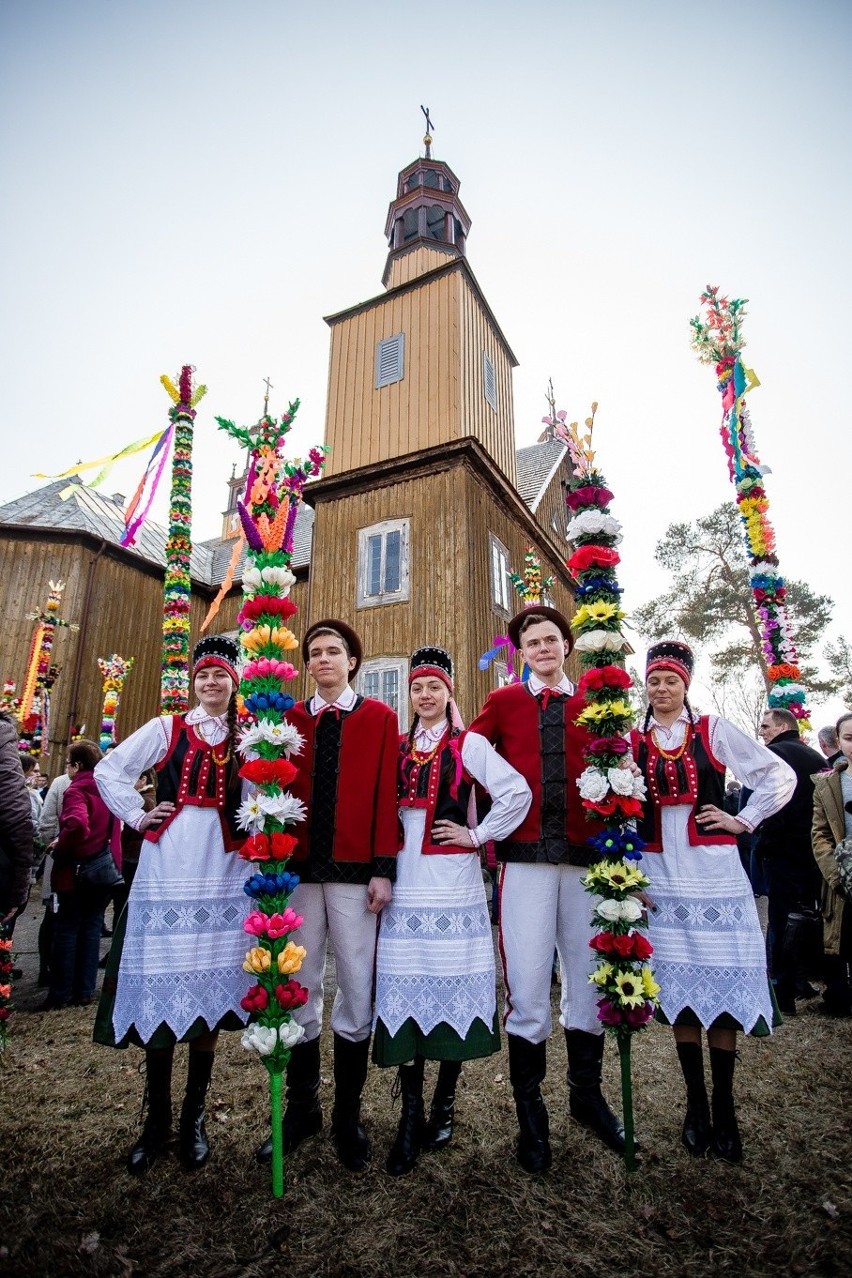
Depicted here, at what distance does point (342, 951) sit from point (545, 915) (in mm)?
972

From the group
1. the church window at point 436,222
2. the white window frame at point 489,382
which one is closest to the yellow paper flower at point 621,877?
the white window frame at point 489,382

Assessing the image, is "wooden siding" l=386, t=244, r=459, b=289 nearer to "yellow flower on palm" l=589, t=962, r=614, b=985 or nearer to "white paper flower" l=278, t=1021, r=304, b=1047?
"yellow flower on palm" l=589, t=962, r=614, b=985

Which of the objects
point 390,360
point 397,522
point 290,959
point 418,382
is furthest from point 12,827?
point 390,360

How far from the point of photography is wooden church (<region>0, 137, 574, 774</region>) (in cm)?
1312

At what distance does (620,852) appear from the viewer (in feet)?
9.52

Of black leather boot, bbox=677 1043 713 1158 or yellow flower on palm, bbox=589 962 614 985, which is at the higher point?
yellow flower on palm, bbox=589 962 614 985

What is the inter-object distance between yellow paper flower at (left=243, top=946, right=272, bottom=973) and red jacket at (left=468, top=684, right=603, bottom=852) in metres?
1.22

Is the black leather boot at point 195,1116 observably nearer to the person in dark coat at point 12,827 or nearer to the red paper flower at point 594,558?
the person in dark coat at point 12,827

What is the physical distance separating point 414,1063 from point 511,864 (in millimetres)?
994

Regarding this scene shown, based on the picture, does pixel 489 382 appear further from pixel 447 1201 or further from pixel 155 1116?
pixel 447 1201

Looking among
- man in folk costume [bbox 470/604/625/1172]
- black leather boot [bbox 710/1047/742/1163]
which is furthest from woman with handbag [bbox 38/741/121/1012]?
black leather boot [bbox 710/1047/742/1163]

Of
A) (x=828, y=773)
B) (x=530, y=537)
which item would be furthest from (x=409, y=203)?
(x=828, y=773)

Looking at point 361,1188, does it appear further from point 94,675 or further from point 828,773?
point 94,675

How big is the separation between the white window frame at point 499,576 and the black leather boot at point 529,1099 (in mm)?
11054
